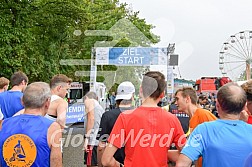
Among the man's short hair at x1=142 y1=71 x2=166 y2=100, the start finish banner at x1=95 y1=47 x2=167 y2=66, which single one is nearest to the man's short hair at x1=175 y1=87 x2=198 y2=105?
the man's short hair at x1=142 y1=71 x2=166 y2=100

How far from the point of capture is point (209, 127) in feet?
8.94

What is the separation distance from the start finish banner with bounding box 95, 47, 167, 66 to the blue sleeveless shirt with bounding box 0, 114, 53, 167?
556 inches

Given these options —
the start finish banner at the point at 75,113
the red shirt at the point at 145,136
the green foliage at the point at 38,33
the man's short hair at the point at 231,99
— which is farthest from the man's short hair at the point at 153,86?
the green foliage at the point at 38,33

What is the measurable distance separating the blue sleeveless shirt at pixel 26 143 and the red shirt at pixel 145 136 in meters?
0.54

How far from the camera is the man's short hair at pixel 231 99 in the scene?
8.95ft

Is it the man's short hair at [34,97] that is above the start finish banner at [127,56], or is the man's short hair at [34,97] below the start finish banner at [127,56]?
below

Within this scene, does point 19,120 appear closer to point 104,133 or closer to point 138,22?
point 104,133

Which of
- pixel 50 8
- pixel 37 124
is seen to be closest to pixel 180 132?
pixel 37 124

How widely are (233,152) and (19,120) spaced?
167 cm

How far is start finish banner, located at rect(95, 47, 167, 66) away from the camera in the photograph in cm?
1712

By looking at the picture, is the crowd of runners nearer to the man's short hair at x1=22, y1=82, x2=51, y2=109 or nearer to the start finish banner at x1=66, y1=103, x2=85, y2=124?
the man's short hair at x1=22, y1=82, x2=51, y2=109

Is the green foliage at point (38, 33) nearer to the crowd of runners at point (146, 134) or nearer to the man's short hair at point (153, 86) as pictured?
the crowd of runners at point (146, 134)

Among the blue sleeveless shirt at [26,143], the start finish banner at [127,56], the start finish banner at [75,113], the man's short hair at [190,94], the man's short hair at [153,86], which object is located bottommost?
the start finish banner at [75,113]

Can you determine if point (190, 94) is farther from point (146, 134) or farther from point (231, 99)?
point (231, 99)
